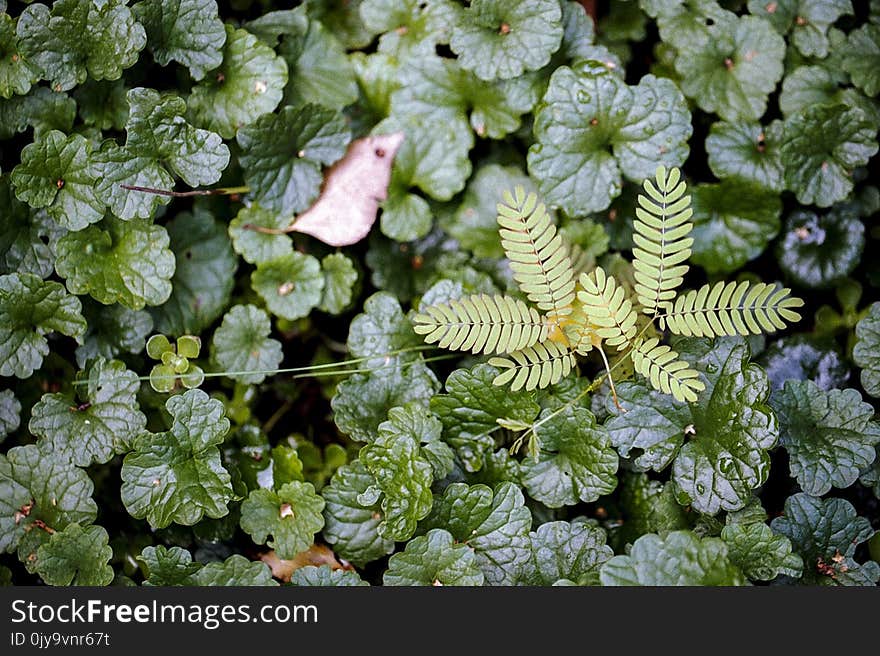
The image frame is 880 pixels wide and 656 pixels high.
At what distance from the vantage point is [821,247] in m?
2.55

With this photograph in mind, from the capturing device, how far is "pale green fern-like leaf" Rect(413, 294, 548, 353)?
2084 millimetres

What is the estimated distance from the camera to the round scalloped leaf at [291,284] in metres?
2.50

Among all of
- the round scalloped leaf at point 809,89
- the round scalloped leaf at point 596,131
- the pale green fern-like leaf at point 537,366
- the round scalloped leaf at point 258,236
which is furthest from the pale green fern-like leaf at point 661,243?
the round scalloped leaf at point 258,236

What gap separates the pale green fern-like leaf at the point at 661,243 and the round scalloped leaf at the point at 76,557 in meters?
1.66

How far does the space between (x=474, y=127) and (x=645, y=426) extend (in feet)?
3.81

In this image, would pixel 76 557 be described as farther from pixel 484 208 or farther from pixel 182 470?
pixel 484 208

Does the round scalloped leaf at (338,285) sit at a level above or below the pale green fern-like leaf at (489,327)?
below

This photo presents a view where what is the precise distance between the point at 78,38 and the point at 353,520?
5.41 ft

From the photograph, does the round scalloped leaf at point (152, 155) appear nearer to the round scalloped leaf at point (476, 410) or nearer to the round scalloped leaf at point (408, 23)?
the round scalloped leaf at point (408, 23)

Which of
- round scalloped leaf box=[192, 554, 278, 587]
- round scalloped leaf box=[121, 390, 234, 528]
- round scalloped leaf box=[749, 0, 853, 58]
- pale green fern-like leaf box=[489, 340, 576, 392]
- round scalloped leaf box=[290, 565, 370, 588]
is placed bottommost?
round scalloped leaf box=[192, 554, 278, 587]

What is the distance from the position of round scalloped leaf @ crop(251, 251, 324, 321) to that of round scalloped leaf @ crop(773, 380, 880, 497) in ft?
4.86

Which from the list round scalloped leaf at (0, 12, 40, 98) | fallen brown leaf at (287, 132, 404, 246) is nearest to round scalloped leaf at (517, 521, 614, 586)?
fallen brown leaf at (287, 132, 404, 246)

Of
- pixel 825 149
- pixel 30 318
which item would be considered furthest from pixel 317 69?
pixel 825 149

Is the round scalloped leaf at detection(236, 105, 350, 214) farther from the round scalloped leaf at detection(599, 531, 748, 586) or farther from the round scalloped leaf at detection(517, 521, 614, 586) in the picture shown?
the round scalloped leaf at detection(599, 531, 748, 586)
